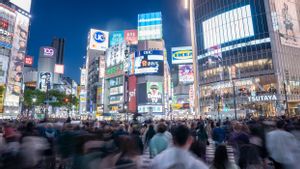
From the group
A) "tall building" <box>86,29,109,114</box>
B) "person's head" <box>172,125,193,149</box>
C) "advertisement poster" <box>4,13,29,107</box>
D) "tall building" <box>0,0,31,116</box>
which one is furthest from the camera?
"tall building" <box>86,29,109,114</box>

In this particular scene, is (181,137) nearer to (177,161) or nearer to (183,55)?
(177,161)

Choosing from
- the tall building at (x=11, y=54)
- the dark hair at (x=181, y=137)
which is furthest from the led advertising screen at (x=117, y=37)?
the dark hair at (x=181, y=137)

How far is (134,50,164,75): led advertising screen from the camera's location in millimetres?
64688

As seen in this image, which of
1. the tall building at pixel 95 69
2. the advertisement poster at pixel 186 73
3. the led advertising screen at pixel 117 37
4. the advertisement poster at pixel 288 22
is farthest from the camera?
the led advertising screen at pixel 117 37

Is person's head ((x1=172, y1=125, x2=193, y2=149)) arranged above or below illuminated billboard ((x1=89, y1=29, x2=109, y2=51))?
below

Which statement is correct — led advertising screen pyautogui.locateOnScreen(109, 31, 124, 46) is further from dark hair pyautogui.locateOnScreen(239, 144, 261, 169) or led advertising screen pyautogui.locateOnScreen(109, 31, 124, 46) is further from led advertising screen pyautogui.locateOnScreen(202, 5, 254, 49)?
dark hair pyautogui.locateOnScreen(239, 144, 261, 169)

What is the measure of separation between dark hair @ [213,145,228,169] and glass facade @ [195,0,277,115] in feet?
152

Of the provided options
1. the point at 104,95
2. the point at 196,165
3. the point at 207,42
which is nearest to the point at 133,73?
the point at 104,95

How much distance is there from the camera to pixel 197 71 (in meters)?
64.3

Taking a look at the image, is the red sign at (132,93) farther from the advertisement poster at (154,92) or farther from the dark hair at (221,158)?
the dark hair at (221,158)

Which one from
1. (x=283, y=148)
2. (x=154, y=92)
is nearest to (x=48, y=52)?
(x=154, y=92)

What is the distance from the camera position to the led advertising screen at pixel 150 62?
64688 mm

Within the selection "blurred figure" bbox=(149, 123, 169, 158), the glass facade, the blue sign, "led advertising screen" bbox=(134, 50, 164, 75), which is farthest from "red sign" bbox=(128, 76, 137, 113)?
"blurred figure" bbox=(149, 123, 169, 158)

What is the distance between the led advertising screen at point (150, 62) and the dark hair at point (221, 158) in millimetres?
61605
